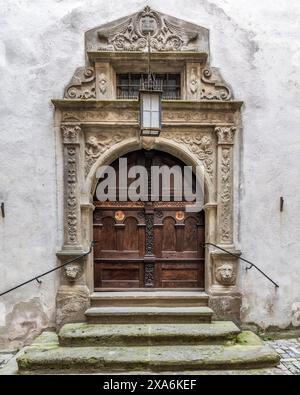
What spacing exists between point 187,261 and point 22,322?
2614mm

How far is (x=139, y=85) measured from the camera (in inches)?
198

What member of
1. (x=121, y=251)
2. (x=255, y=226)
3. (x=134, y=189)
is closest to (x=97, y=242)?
(x=121, y=251)

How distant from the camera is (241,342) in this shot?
4188 mm

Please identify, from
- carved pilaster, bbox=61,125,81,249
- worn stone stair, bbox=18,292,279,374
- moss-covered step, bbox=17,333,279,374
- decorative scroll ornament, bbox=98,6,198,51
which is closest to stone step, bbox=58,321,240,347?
worn stone stair, bbox=18,292,279,374

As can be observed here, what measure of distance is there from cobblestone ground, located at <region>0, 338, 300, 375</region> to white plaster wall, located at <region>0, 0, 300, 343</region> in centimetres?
29

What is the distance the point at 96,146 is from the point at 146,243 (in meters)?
1.69

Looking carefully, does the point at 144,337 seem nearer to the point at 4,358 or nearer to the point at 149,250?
the point at 149,250

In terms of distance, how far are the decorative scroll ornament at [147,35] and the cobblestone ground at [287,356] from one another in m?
4.57

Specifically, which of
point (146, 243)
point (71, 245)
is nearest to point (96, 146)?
point (71, 245)

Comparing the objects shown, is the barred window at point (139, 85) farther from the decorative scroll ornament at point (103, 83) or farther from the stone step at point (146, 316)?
the stone step at point (146, 316)

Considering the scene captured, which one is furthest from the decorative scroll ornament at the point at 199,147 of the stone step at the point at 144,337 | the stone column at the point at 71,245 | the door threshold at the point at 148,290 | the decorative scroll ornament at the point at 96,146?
the stone step at the point at 144,337

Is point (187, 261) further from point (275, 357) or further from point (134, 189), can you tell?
point (275, 357)

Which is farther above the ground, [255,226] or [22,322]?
[255,226]

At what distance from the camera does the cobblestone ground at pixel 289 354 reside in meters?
3.75
